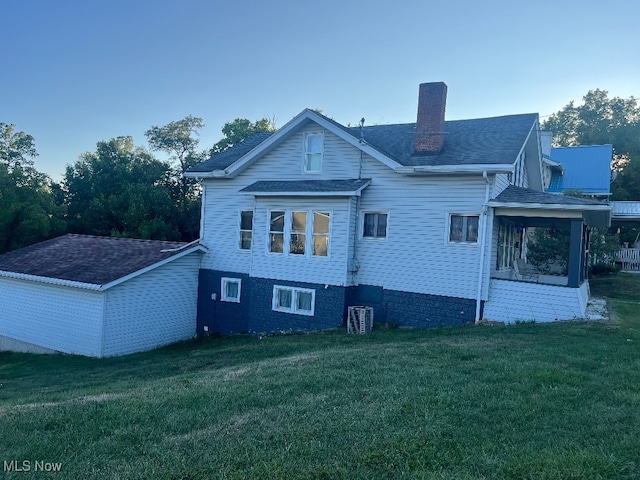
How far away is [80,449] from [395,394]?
3540mm

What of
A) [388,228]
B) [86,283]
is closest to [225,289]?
[86,283]

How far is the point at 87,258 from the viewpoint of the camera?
1834 centimetres

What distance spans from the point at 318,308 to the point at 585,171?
19.7 meters

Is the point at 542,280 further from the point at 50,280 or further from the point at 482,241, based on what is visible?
the point at 50,280

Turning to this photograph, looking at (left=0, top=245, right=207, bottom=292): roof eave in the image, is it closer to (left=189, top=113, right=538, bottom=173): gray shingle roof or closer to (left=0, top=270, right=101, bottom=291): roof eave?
(left=0, top=270, right=101, bottom=291): roof eave

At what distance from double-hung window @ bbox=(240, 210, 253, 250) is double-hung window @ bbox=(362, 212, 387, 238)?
457cm

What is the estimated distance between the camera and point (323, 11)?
15.6 metres

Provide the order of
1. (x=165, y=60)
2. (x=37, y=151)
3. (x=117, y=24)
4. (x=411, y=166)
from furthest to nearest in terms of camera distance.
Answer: (x=37, y=151) → (x=165, y=60) → (x=117, y=24) → (x=411, y=166)

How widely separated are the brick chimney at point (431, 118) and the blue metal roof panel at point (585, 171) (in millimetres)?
13969

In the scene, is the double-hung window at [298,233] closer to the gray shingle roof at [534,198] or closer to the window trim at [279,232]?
the window trim at [279,232]

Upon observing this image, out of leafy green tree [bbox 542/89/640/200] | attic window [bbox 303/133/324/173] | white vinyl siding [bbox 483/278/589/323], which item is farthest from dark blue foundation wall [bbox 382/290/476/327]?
leafy green tree [bbox 542/89/640/200]

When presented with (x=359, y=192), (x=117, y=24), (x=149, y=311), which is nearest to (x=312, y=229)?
A: (x=359, y=192)

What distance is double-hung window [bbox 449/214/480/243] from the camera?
13.5 meters

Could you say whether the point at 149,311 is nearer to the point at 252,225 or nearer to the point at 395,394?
the point at 252,225
